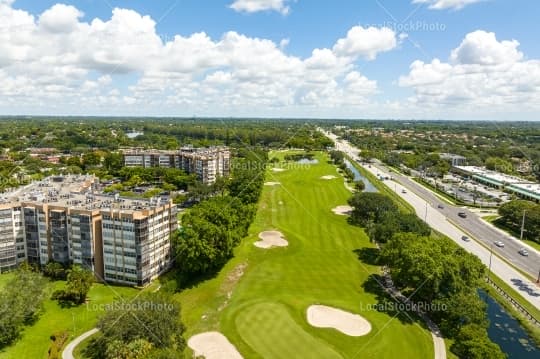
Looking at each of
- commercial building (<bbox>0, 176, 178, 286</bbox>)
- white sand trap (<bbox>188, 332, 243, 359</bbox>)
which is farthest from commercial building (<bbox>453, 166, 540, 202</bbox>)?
commercial building (<bbox>0, 176, 178, 286</bbox>)

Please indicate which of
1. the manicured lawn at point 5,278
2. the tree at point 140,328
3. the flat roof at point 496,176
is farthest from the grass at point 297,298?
the flat roof at point 496,176

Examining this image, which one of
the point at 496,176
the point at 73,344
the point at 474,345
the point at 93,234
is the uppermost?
the point at 93,234

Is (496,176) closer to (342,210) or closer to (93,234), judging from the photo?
(342,210)

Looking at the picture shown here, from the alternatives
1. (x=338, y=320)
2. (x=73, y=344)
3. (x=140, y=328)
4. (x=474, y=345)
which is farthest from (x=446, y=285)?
(x=73, y=344)

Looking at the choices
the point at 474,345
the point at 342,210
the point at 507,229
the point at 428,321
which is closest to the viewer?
the point at 474,345

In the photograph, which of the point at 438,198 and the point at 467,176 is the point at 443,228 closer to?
the point at 438,198
